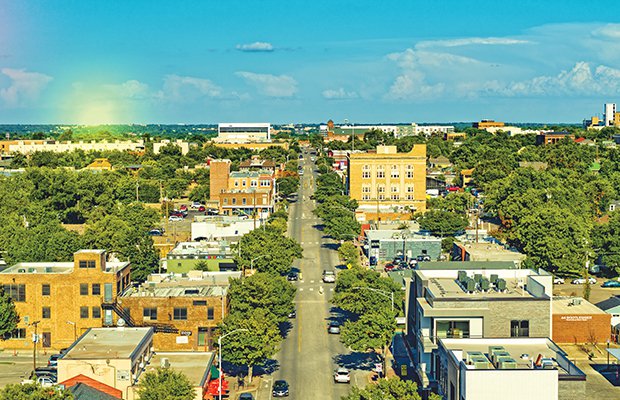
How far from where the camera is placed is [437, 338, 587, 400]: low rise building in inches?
1663

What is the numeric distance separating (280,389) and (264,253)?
35589 mm

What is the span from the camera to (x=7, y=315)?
2849 inches

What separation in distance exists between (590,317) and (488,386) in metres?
36.7

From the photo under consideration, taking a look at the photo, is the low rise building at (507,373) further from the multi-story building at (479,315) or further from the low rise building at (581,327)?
the low rise building at (581,327)

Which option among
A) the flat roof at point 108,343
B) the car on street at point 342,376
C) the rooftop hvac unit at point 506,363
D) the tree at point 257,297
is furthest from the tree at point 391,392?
the tree at point 257,297

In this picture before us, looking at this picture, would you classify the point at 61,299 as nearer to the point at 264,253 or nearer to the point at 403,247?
the point at 264,253

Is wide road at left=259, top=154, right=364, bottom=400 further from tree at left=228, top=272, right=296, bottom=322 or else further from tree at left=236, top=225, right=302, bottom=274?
tree at left=236, top=225, right=302, bottom=274

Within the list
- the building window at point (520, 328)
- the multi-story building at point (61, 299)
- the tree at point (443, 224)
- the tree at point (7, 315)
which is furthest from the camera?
the tree at point (443, 224)

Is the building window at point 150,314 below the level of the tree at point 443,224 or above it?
below

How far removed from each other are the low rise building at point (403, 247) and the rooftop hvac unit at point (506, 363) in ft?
218

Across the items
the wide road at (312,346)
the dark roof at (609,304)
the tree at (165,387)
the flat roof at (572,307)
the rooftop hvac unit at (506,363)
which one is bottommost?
the wide road at (312,346)

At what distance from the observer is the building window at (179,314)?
229 ft

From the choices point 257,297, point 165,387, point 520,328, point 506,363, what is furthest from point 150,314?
point 506,363

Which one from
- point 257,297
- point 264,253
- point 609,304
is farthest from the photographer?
point 264,253
